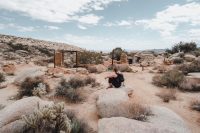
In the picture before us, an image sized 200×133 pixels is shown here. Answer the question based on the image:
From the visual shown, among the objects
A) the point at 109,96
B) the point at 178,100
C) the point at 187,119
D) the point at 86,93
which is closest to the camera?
the point at 187,119

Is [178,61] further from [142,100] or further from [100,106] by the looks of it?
[100,106]

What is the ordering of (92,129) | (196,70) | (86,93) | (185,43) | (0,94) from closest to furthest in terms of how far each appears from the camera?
(92,129), (86,93), (0,94), (196,70), (185,43)

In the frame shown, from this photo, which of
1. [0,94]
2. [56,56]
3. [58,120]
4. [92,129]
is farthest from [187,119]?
[56,56]

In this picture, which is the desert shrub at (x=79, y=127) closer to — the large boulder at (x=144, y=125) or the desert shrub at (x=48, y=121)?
the desert shrub at (x=48, y=121)

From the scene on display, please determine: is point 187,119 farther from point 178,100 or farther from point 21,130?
point 21,130

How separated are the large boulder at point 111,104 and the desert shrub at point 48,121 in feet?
7.20

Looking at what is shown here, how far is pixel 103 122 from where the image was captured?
7.22 meters

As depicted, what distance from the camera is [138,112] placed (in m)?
8.27

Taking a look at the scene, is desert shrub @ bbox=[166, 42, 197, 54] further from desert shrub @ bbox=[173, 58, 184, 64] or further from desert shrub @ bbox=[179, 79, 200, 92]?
desert shrub @ bbox=[179, 79, 200, 92]

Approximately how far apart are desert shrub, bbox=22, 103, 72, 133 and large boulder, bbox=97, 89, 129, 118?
220 centimetres

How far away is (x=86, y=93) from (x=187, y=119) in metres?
5.26

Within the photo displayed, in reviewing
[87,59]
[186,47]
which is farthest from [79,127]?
[186,47]

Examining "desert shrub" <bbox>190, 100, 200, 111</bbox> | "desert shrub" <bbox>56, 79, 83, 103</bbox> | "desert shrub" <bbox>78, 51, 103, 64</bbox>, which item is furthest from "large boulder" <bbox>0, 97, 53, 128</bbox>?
"desert shrub" <bbox>78, 51, 103, 64</bbox>

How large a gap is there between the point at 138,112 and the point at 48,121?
2900mm
